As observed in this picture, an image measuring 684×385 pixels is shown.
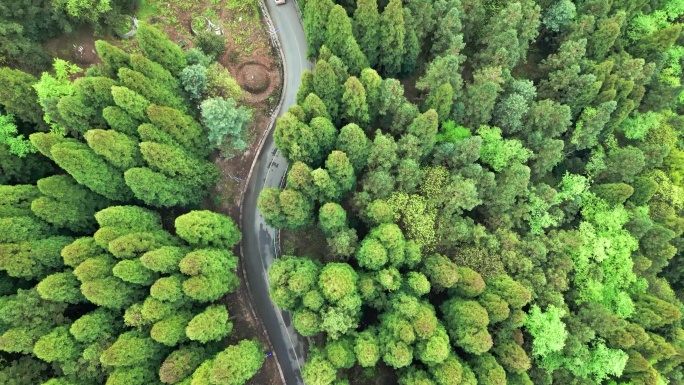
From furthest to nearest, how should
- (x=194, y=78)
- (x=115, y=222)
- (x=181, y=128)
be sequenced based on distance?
(x=194, y=78), (x=181, y=128), (x=115, y=222)

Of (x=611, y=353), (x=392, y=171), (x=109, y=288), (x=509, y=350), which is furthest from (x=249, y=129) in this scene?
(x=611, y=353)

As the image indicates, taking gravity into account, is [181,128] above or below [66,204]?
above

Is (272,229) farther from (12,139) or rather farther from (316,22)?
(12,139)

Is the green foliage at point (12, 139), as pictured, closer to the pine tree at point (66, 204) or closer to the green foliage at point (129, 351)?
the pine tree at point (66, 204)

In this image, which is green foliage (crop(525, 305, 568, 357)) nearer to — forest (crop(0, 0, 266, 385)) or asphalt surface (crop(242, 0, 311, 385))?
asphalt surface (crop(242, 0, 311, 385))

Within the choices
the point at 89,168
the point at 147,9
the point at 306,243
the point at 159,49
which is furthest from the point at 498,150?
the point at 147,9

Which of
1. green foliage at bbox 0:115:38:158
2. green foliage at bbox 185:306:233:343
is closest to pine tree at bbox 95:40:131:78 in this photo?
green foliage at bbox 0:115:38:158

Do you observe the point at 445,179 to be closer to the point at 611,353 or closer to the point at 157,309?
the point at 611,353
